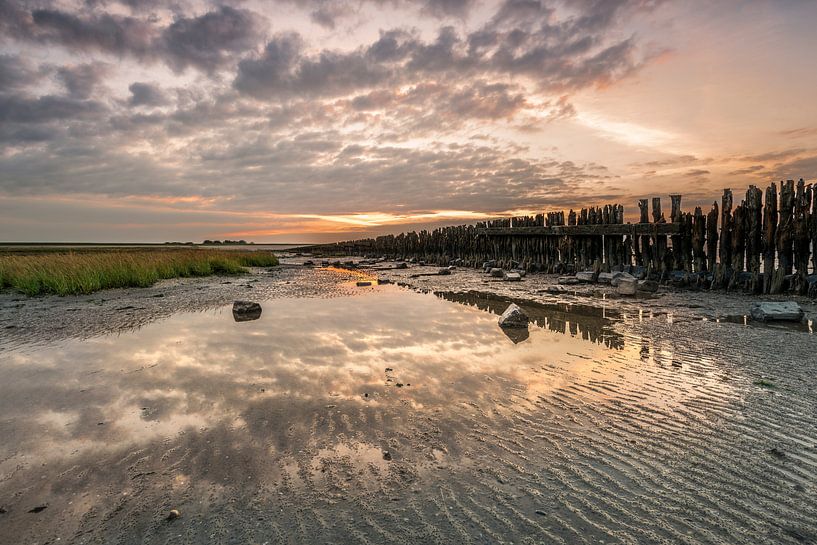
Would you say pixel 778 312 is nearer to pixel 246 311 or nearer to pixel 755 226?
pixel 755 226

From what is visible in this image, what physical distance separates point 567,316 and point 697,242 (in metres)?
6.68

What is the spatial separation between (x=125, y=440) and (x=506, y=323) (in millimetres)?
6112

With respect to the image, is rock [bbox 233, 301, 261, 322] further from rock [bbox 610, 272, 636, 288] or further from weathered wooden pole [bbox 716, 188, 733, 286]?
weathered wooden pole [bbox 716, 188, 733, 286]

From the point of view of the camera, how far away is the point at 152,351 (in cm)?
626

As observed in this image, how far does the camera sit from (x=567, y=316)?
28.6 ft

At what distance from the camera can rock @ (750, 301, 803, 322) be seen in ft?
25.0

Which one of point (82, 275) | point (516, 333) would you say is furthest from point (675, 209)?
point (82, 275)

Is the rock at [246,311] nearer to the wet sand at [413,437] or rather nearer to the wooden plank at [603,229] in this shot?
the wet sand at [413,437]

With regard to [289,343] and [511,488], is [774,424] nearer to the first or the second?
[511,488]

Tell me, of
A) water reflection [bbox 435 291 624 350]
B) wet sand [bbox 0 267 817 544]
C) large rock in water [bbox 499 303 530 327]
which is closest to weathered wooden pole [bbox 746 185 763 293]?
wet sand [bbox 0 267 817 544]

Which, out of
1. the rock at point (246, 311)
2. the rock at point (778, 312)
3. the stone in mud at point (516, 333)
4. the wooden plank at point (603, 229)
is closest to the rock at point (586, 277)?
the wooden plank at point (603, 229)

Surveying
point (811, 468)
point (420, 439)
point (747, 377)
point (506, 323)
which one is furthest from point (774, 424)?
point (506, 323)

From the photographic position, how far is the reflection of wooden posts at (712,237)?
1185 centimetres

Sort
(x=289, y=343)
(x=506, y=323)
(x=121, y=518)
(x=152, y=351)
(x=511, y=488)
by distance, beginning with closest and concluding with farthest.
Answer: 1. (x=121, y=518)
2. (x=511, y=488)
3. (x=152, y=351)
4. (x=289, y=343)
5. (x=506, y=323)
